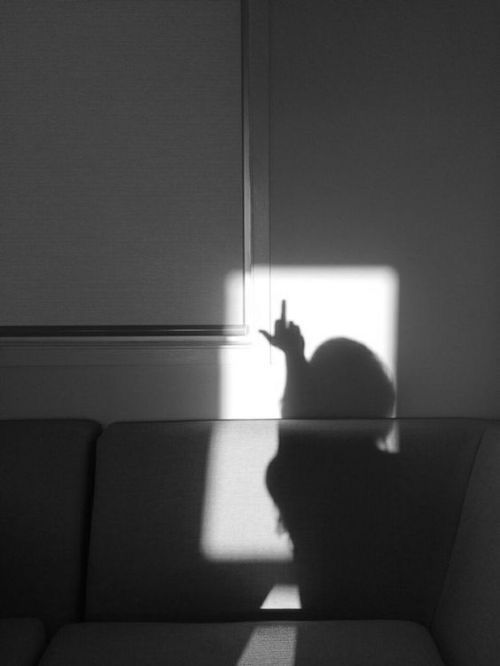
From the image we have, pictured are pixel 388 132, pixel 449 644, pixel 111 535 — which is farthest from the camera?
pixel 388 132

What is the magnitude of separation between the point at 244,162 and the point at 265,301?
29 centimetres

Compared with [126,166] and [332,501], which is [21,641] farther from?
[126,166]

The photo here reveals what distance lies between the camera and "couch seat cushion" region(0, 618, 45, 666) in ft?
3.32

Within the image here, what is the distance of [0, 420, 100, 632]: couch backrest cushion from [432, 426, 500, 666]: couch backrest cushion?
0.68m

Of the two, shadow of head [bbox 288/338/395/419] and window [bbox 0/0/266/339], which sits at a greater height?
window [bbox 0/0/266/339]

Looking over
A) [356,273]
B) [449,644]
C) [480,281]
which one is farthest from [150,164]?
[449,644]

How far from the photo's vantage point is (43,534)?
3.83ft

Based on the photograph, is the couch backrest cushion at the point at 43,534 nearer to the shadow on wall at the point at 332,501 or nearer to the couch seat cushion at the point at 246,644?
the couch seat cushion at the point at 246,644

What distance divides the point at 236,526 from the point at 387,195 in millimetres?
729

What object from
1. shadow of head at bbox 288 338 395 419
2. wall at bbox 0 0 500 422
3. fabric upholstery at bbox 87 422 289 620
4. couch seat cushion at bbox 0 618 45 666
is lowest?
couch seat cushion at bbox 0 618 45 666

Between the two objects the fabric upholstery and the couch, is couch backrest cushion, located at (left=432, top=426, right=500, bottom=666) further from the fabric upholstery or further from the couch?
the fabric upholstery

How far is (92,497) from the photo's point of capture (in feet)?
3.99

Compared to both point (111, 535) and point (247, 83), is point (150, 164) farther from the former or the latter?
point (111, 535)

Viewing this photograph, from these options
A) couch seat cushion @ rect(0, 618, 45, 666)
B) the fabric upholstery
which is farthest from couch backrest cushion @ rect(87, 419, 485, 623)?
couch seat cushion @ rect(0, 618, 45, 666)
